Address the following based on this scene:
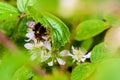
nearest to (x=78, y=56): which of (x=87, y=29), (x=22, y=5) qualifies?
(x=87, y=29)

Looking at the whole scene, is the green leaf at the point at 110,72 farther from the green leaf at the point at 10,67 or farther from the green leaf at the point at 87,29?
the green leaf at the point at 87,29

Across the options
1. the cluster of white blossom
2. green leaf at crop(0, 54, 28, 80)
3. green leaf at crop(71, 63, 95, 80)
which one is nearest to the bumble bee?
the cluster of white blossom

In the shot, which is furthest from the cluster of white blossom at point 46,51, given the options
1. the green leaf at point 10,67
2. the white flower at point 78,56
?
the green leaf at point 10,67

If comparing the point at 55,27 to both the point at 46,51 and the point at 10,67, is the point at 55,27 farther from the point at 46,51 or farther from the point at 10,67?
the point at 10,67

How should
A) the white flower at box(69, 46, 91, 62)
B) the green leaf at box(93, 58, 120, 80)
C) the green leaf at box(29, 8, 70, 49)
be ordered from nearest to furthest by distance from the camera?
the green leaf at box(93, 58, 120, 80) → the green leaf at box(29, 8, 70, 49) → the white flower at box(69, 46, 91, 62)

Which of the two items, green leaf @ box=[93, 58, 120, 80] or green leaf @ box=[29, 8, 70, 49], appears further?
green leaf @ box=[29, 8, 70, 49]

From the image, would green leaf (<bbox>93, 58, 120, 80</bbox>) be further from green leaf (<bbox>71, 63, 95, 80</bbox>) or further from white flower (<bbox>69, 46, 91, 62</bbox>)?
white flower (<bbox>69, 46, 91, 62</bbox>)
